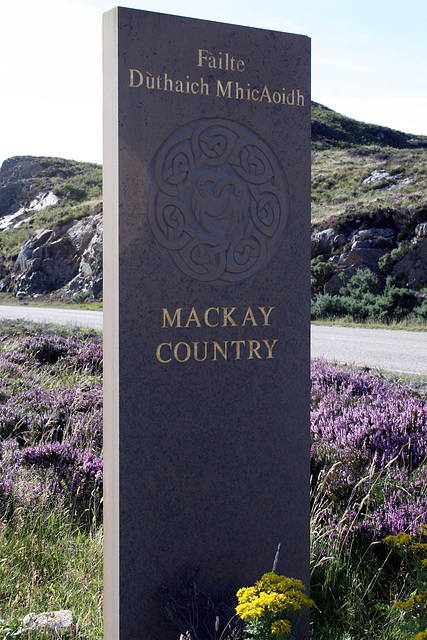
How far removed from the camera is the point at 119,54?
261 cm

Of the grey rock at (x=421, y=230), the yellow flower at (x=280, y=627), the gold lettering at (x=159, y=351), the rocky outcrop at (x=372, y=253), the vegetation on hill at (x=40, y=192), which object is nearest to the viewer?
the yellow flower at (x=280, y=627)

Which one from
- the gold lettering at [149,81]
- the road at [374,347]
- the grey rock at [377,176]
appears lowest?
the road at [374,347]

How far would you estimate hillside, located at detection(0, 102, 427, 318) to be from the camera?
20.6m

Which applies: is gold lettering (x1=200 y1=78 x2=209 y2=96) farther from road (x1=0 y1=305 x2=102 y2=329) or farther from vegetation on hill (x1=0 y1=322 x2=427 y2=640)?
road (x1=0 y1=305 x2=102 y2=329)

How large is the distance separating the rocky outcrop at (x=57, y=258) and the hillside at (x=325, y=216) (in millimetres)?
64

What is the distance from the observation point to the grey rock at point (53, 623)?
2.71 m

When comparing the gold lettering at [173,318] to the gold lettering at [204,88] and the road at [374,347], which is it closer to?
the gold lettering at [204,88]

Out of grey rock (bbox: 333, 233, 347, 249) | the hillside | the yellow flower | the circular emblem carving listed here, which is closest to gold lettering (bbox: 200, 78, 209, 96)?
the circular emblem carving

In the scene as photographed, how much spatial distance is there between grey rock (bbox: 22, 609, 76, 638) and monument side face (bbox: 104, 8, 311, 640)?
0.24m

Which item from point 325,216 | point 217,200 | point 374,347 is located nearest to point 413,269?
point 325,216

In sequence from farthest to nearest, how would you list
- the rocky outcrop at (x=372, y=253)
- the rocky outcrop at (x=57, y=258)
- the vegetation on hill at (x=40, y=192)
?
the vegetation on hill at (x=40, y=192) → the rocky outcrop at (x=57, y=258) → the rocky outcrop at (x=372, y=253)

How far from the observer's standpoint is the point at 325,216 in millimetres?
24734

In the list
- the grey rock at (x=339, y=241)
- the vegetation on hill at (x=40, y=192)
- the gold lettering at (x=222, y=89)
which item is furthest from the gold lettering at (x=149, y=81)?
the vegetation on hill at (x=40, y=192)

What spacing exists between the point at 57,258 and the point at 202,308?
113 feet
